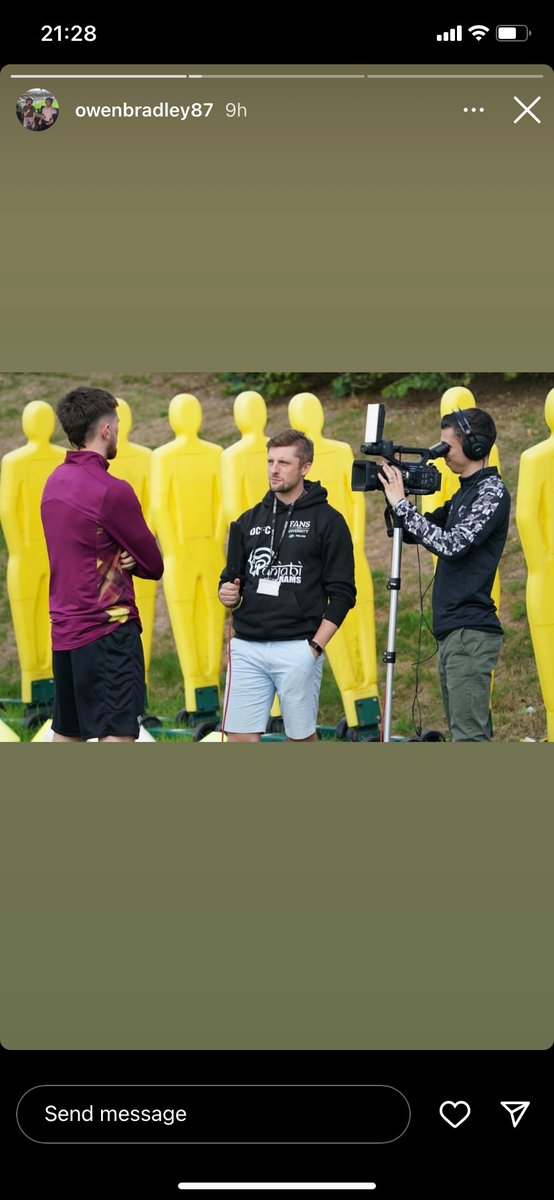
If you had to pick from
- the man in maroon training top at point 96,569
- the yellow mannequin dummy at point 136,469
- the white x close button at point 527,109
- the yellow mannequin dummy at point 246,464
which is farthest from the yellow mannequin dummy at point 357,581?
the white x close button at point 527,109

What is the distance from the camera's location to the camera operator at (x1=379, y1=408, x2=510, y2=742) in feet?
15.6

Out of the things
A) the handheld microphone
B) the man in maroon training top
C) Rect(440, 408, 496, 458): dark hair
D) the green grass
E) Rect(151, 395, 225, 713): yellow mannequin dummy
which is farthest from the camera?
the green grass

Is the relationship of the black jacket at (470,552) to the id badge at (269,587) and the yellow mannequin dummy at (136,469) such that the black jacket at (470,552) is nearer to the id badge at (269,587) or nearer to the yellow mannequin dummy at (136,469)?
the id badge at (269,587)

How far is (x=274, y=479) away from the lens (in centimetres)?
485

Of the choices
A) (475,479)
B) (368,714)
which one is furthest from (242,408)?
(475,479)

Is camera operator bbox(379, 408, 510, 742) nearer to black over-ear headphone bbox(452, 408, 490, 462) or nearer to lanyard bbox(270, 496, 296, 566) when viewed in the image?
black over-ear headphone bbox(452, 408, 490, 462)

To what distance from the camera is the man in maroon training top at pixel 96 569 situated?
13.9ft

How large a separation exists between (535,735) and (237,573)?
6.39 feet

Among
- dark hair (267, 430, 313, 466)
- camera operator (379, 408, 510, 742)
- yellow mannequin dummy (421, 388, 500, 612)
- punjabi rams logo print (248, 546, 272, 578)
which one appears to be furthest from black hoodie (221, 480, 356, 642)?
yellow mannequin dummy (421, 388, 500, 612)
